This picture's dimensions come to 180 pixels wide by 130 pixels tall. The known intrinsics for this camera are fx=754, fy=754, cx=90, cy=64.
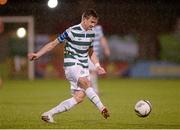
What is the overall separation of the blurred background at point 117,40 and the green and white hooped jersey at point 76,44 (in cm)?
1416

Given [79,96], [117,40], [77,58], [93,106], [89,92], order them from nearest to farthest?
[89,92] < [79,96] < [77,58] < [93,106] < [117,40]

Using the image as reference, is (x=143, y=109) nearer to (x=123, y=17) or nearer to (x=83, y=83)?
(x=83, y=83)

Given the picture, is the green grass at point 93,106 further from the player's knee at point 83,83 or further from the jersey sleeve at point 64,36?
the jersey sleeve at point 64,36

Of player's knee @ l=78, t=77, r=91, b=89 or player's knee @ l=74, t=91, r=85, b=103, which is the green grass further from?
player's knee @ l=78, t=77, r=91, b=89

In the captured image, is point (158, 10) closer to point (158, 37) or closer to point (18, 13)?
point (158, 37)

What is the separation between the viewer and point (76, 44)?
11.9 meters

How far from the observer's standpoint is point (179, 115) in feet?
43.9

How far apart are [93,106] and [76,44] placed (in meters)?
3.79

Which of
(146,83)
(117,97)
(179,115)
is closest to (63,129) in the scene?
(179,115)

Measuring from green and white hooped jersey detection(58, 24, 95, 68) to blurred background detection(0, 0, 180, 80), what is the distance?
14160 mm

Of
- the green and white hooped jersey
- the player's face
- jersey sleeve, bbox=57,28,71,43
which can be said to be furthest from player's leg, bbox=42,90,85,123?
the player's face

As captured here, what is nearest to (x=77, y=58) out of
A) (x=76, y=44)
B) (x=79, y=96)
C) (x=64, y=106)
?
(x=76, y=44)

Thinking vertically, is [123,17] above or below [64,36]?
above

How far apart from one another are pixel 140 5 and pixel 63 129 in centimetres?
1564
